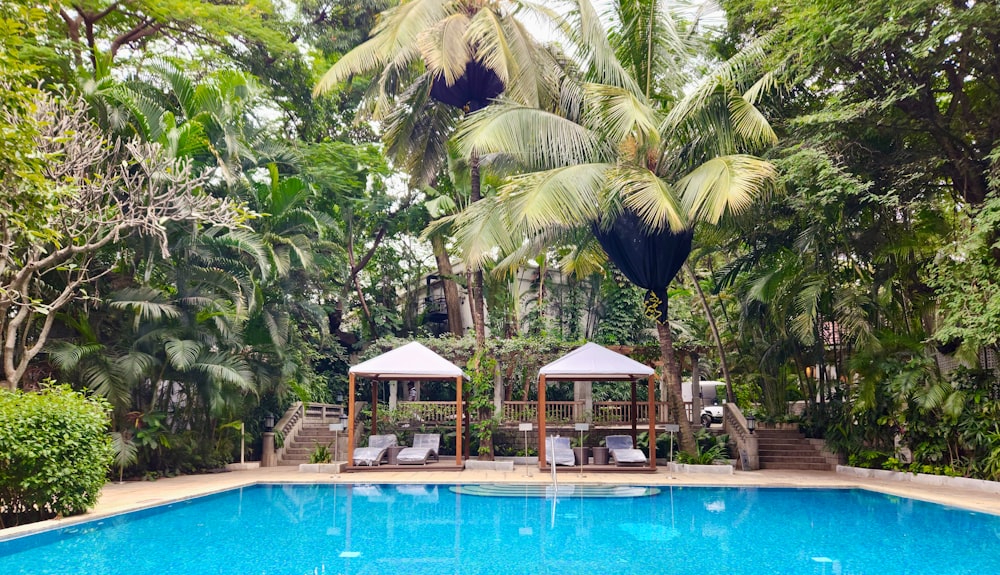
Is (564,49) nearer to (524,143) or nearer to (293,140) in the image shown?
(524,143)

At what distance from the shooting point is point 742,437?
15.6 m

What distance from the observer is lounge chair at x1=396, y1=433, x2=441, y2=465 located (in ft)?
47.3

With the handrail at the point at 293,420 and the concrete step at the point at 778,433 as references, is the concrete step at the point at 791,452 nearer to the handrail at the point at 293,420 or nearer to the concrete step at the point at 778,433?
the concrete step at the point at 778,433

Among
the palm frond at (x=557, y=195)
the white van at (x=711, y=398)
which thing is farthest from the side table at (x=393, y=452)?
the white van at (x=711, y=398)

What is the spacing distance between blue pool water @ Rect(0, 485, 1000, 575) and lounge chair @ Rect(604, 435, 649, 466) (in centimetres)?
256

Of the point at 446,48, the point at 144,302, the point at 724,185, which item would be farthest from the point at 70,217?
the point at 724,185

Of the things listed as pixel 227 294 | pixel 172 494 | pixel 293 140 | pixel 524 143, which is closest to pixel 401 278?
pixel 293 140

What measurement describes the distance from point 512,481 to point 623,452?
312cm

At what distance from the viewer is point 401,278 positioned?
2564 centimetres

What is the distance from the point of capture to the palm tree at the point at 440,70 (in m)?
13.6

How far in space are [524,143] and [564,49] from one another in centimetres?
347

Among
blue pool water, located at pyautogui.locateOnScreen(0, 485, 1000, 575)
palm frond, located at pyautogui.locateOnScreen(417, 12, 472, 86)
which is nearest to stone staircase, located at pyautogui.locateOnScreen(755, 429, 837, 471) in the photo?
blue pool water, located at pyautogui.locateOnScreen(0, 485, 1000, 575)

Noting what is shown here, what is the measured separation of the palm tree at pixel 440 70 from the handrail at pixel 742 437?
5919mm

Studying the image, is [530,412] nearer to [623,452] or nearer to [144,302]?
[623,452]
